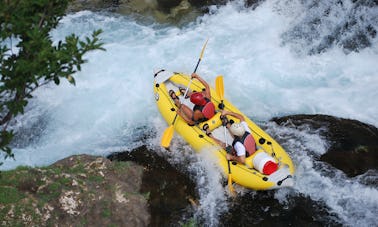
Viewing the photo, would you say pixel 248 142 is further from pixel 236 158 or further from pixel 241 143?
pixel 236 158

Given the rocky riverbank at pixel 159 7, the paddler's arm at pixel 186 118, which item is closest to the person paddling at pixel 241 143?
the paddler's arm at pixel 186 118

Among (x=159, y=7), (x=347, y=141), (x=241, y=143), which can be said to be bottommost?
(x=347, y=141)

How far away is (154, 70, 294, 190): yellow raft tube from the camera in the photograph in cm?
692

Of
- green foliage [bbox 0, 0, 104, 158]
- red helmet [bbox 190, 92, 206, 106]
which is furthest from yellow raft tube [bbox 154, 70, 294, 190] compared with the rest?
green foliage [bbox 0, 0, 104, 158]

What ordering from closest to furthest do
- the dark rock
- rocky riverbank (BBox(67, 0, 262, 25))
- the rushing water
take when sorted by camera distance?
the rushing water
rocky riverbank (BBox(67, 0, 262, 25))
the dark rock

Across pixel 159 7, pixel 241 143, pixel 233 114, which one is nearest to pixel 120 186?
pixel 241 143

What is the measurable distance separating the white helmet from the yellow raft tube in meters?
0.44

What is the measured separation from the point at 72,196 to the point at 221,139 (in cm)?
289

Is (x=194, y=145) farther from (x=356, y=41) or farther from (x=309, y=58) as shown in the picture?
(x=356, y=41)

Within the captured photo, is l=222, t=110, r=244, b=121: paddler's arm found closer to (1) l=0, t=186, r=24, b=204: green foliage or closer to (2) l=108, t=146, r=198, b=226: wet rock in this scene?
(2) l=108, t=146, r=198, b=226: wet rock

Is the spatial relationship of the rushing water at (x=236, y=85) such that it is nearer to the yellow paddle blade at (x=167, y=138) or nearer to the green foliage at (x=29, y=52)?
the yellow paddle blade at (x=167, y=138)

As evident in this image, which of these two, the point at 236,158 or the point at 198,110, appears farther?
the point at 198,110

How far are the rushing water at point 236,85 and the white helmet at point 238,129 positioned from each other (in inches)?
31.5

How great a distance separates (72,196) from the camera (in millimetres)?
6121
